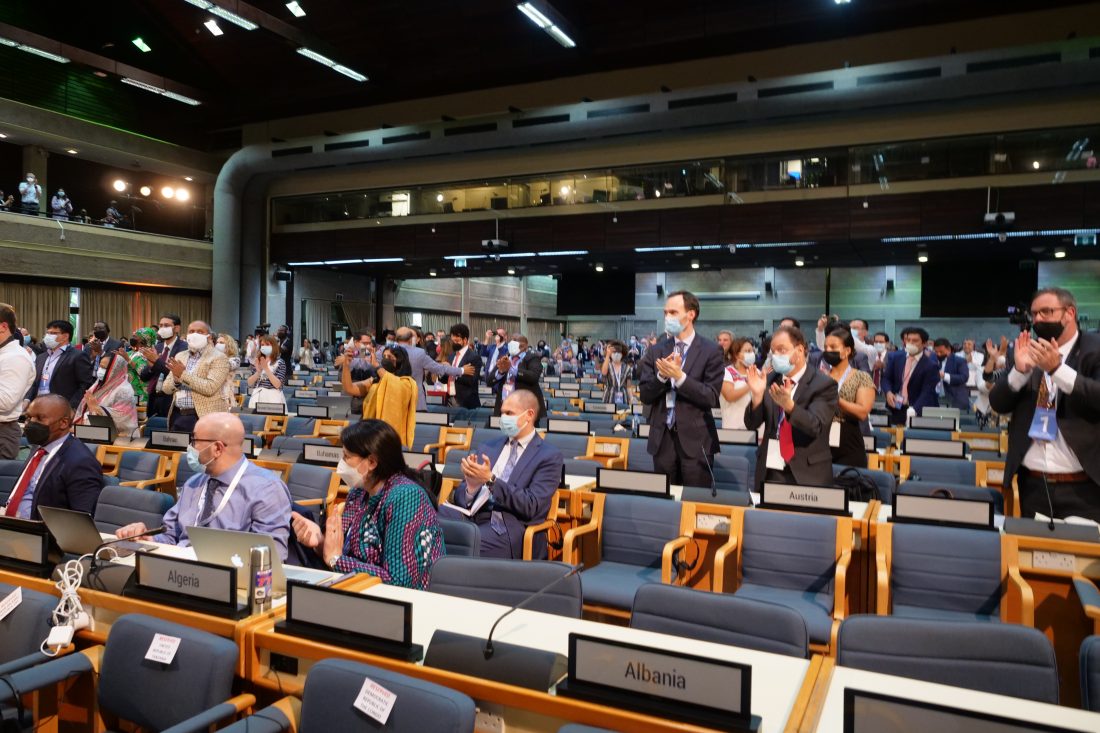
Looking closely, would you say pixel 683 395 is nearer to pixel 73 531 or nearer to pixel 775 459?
pixel 775 459

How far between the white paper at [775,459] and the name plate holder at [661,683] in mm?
2412

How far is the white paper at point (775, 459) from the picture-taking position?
12.4 feet

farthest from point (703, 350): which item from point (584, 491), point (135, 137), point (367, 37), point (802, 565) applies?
point (135, 137)

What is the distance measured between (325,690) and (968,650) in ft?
5.22

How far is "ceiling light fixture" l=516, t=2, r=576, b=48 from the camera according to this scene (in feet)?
32.8

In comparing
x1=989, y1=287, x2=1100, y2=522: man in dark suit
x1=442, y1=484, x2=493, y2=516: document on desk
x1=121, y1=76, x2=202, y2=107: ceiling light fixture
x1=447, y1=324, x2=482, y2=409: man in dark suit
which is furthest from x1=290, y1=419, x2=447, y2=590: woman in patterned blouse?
x1=121, y1=76, x2=202, y2=107: ceiling light fixture

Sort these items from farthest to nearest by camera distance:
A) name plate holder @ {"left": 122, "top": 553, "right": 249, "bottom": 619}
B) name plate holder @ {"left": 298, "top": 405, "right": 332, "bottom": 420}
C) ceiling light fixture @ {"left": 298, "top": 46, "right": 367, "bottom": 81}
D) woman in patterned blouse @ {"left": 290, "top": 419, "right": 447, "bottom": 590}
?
ceiling light fixture @ {"left": 298, "top": 46, "right": 367, "bottom": 81} < name plate holder @ {"left": 298, "top": 405, "right": 332, "bottom": 420} < woman in patterned blouse @ {"left": 290, "top": 419, "right": 447, "bottom": 590} < name plate holder @ {"left": 122, "top": 553, "right": 249, "bottom": 619}

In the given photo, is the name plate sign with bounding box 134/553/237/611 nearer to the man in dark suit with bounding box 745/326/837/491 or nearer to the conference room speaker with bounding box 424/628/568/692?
the conference room speaker with bounding box 424/628/568/692

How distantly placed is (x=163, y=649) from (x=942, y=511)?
9.86ft

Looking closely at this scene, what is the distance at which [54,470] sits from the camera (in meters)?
3.50

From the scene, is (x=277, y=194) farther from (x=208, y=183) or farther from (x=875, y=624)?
(x=875, y=624)

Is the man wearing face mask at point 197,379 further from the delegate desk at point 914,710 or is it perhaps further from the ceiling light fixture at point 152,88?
the ceiling light fixture at point 152,88

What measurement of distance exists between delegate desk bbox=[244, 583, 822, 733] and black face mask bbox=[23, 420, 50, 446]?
2171mm

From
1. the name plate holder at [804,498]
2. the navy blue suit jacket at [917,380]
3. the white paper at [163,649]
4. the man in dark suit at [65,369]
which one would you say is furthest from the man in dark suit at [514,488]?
the navy blue suit jacket at [917,380]
